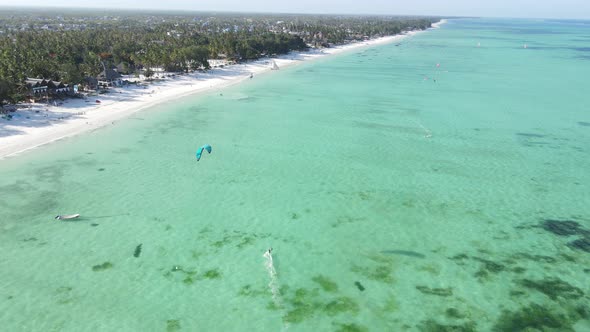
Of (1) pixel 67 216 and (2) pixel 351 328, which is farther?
(1) pixel 67 216

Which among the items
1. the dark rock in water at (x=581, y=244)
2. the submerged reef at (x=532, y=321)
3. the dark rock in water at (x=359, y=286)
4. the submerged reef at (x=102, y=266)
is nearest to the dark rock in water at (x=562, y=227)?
the dark rock in water at (x=581, y=244)

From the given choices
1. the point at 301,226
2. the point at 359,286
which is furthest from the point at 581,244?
the point at 301,226

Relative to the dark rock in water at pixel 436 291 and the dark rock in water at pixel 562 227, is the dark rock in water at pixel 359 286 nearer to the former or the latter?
the dark rock in water at pixel 436 291

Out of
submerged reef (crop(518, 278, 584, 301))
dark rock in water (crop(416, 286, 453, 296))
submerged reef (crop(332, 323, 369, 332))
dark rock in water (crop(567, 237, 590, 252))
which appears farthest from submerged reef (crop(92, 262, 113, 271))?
dark rock in water (crop(567, 237, 590, 252))

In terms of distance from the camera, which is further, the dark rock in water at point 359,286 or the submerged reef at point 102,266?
the submerged reef at point 102,266

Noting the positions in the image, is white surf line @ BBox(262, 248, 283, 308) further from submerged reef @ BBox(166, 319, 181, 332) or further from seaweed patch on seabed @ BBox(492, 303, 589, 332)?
seaweed patch on seabed @ BBox(492, 303, 589, 332)

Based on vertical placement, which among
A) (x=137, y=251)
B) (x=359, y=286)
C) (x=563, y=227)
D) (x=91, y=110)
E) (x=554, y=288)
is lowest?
(x=554, y=288)

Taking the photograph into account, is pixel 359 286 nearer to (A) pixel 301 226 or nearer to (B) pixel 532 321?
(A) pixel 301 226
